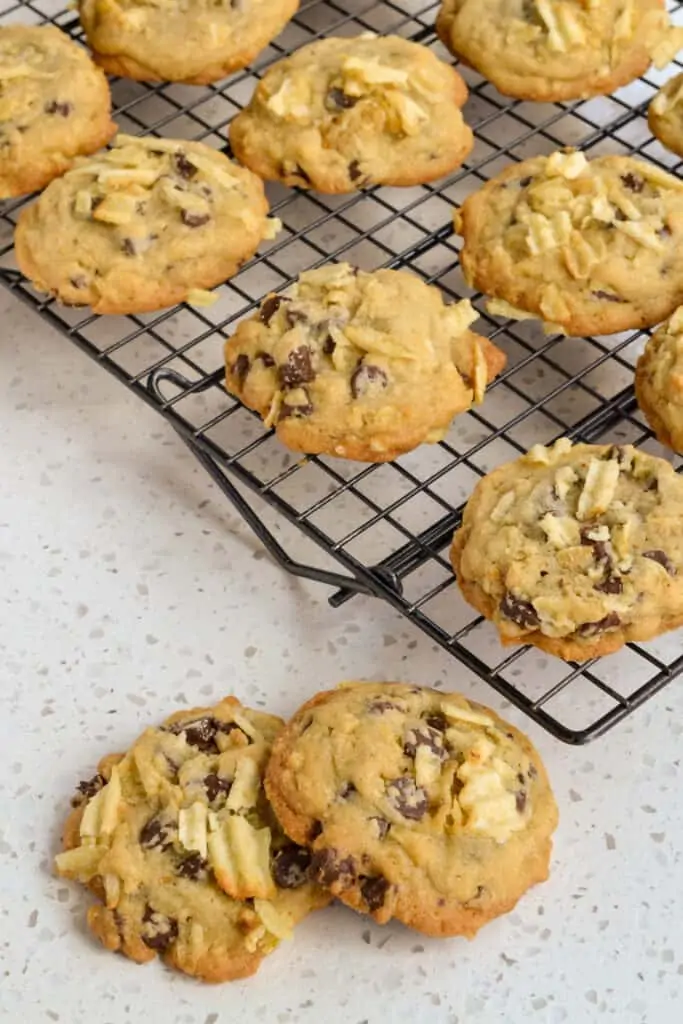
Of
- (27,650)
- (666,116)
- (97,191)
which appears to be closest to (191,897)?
(27,650)

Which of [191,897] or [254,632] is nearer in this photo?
[191,897]

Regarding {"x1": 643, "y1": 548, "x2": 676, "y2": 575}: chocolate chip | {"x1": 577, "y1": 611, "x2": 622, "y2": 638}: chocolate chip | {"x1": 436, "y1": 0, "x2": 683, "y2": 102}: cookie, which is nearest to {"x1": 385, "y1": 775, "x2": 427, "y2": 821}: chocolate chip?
{"x1": 577, "y1": 611, "x2": 622, "y2": 638}: chocolate chip

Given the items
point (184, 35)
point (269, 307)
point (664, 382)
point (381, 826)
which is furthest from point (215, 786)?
point (184, 35)

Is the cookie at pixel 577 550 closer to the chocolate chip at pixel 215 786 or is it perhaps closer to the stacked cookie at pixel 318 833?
the stacked cookie at pixel 318 833

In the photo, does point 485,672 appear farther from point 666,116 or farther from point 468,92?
point 468,92

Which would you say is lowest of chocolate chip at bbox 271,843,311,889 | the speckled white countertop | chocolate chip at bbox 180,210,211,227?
the speckled white countertop

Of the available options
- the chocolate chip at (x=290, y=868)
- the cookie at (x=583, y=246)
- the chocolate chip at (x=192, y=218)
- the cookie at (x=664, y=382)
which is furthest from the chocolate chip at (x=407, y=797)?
the chocolate chip at (x=192, y=218)

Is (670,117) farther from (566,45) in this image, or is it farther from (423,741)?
(423,741)

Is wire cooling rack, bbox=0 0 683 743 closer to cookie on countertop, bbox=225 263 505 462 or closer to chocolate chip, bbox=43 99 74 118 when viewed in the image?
cookie on countertop, bbox=225 263 505 462
